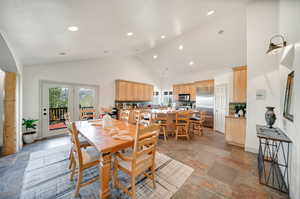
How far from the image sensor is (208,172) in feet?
7.09

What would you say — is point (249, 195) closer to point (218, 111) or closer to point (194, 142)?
point (194, 142)

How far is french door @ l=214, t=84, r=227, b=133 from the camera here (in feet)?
15.9

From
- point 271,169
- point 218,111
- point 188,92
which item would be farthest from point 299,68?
point 188,92

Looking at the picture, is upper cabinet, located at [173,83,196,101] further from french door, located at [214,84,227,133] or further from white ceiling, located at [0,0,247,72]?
white ceiling, located at [0,0,247,72]

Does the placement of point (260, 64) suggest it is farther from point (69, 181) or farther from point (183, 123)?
point (69, 181)

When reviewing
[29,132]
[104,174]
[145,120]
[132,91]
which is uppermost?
[132,91]

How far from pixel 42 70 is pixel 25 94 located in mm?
916

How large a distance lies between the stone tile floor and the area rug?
0.39 feet

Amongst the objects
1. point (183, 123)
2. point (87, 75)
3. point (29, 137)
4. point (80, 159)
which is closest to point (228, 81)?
point (183, 123)

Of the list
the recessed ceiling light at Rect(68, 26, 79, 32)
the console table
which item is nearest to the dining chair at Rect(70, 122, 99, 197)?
the recessed ceiling light at Rect(68, 26, 79, 32)

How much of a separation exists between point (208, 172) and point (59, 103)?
5102mm

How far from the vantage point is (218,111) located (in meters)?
5.14

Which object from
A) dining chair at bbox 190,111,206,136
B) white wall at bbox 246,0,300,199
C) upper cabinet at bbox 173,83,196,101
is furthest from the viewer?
upper cabinet at bbox 173,83,196,101

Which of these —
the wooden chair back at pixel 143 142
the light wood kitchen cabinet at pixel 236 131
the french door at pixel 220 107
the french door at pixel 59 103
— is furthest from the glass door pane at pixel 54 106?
the french door at pixel 220 107
